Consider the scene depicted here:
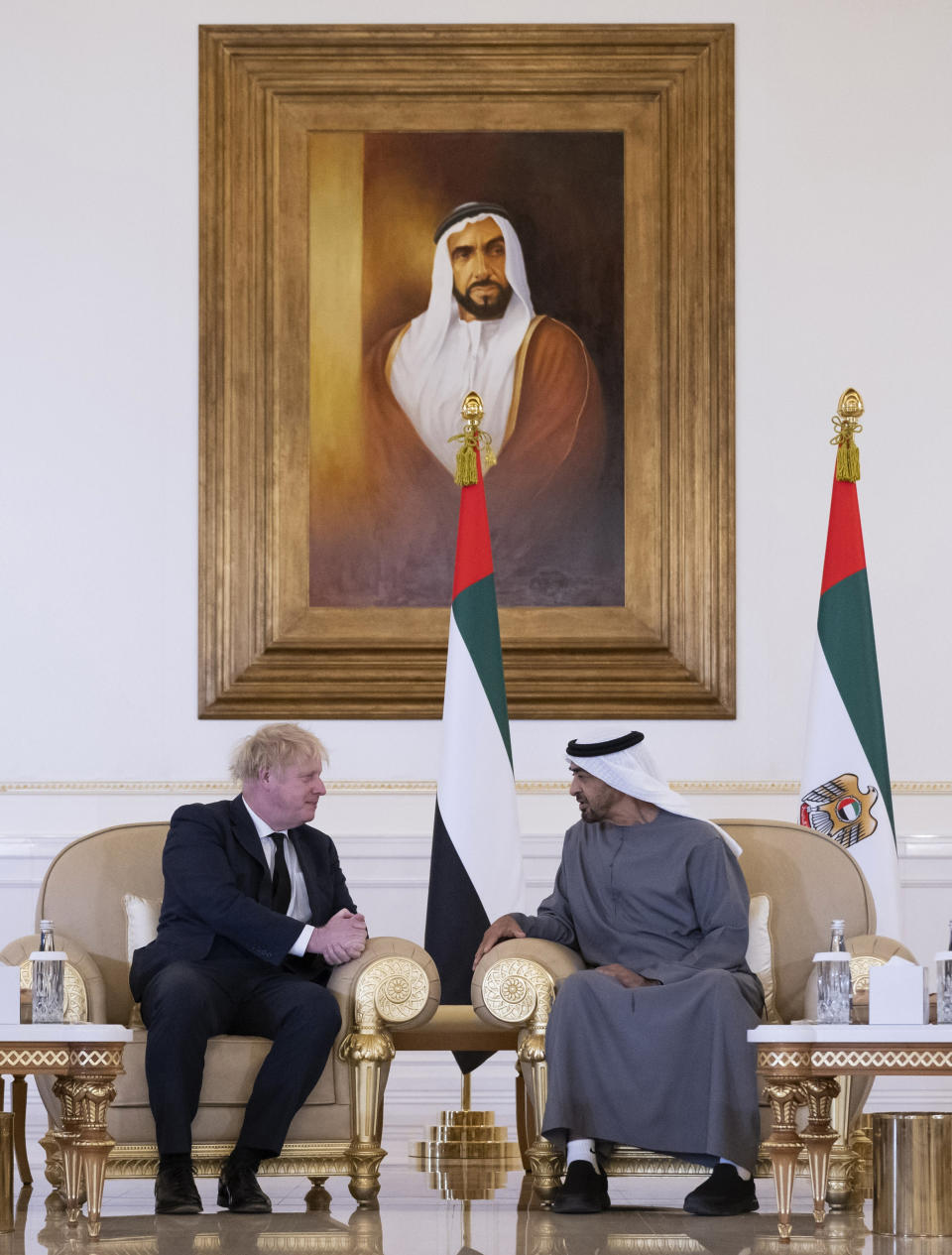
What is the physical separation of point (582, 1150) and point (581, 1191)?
10cm

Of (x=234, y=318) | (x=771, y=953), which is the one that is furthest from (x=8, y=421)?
(x=771, y=953)

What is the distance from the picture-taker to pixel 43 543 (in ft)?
22.2

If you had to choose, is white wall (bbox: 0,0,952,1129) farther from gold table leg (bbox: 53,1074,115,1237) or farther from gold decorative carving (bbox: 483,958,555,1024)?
gold table leg (bbox: 53,1074,115,1237)

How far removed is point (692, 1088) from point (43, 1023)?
1.57 meters

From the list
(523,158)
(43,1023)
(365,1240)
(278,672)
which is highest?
(523,158)

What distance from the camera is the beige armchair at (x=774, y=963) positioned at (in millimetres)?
4535

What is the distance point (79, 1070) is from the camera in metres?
4.12

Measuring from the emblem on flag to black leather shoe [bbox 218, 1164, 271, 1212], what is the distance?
2349mm

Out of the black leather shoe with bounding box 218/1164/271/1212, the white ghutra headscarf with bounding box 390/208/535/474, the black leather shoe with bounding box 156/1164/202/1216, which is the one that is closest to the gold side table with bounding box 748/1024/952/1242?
the black leather shoe with bounding box 218/1164/271/1212

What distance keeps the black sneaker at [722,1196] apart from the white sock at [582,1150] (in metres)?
0.26

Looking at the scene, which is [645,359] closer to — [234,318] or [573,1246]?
[234,318]

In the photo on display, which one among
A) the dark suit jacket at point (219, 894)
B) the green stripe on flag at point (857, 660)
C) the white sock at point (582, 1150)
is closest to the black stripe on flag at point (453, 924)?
the dark suit jacket at point (219, 894)

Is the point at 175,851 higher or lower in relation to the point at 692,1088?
higher

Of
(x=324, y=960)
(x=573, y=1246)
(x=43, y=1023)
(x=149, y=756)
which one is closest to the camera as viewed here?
(x=573, y=1246)
